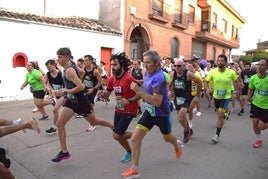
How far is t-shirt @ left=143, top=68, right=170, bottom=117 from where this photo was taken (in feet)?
12.7

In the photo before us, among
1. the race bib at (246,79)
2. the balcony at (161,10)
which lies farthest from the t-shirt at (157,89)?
the balcony at (161,10)

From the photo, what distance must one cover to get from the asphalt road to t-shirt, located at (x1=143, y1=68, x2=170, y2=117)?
3.23 ft

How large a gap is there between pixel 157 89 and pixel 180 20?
19.6 m

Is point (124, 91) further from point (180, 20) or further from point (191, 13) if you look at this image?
point (191, 13)

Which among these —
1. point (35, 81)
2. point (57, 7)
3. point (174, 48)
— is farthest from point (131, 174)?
point (174, 48)

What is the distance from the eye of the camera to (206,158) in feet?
16.9

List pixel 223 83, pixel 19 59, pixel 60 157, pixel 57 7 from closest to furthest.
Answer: pixel 60 157 → pixel 223 83 → pixel 19 59 → pixel 57 7

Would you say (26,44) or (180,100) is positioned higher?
(26,44)

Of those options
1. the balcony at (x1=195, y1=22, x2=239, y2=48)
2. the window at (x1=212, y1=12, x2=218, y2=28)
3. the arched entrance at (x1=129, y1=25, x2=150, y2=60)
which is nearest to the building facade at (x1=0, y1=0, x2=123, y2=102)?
the arched entrance at (x1=129, y1=25, x2=150, y2=60)

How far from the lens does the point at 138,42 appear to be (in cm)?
1905

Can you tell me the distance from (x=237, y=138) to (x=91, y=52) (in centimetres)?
970

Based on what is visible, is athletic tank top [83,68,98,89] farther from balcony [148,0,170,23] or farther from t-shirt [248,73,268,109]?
balcony [148,0,170,23]

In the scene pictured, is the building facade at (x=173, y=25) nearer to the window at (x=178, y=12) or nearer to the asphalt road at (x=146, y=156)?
the window at (x=178, y=12)

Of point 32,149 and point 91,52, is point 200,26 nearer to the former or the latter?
point 91,52
